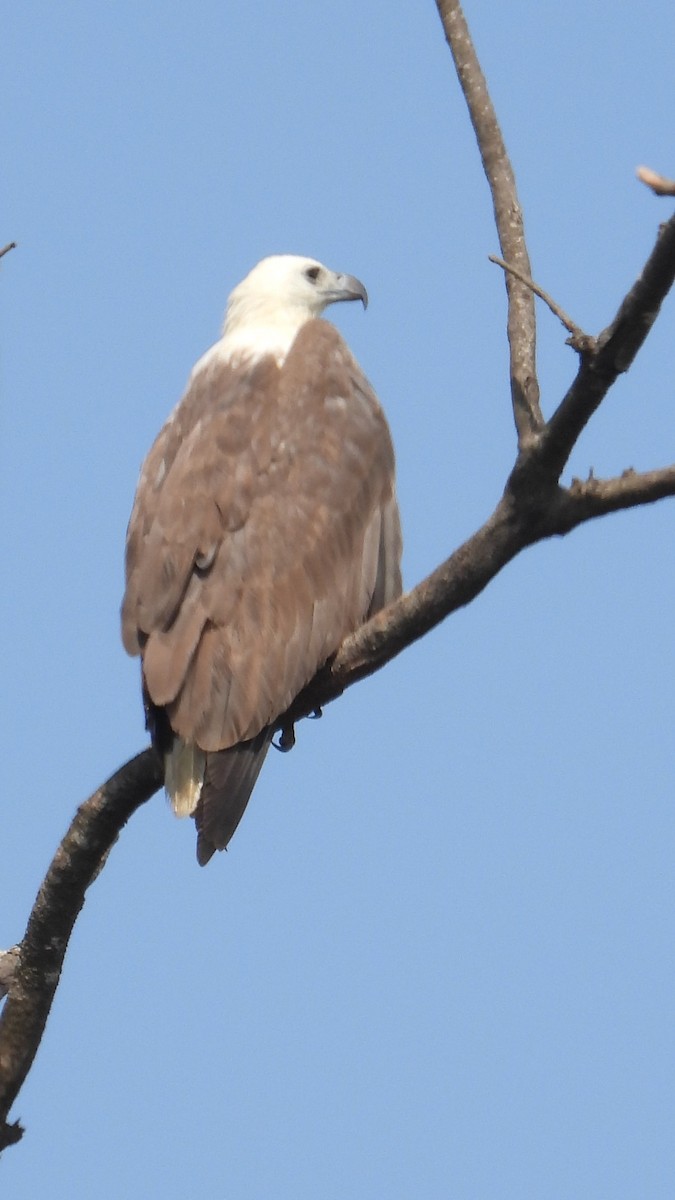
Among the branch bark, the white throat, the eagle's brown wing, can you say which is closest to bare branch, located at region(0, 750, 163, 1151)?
the branch bark

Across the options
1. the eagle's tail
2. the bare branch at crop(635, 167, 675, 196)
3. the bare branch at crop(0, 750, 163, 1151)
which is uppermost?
the bare branch at crop(635, 167, 675, 196)

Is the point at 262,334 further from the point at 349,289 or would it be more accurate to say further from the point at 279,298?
the point at 349,289

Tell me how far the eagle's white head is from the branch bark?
1.85 m

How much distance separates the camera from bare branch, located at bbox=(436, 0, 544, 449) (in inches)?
188

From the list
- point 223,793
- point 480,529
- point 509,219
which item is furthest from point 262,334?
point 480,529

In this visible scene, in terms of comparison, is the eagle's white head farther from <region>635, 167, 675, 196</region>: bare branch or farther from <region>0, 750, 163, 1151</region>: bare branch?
<region>635, 167, 675, 196</region>: bare branch

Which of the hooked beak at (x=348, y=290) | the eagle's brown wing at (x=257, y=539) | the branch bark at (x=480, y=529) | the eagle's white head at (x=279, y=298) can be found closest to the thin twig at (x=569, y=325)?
the branch bark at (x=480, y=529)

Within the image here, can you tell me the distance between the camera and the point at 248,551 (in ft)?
19.9

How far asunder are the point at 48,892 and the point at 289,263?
3.77 m

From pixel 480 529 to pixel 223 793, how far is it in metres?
1.38

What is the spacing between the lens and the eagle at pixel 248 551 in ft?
18.4

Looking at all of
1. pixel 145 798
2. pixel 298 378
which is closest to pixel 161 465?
pixel 298 378

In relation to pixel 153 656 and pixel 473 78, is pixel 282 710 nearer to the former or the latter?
pixel 153 656

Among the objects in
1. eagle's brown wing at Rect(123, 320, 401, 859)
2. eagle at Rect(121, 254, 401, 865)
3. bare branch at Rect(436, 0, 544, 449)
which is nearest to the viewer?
bare branch at Rect(436, 0, 544, 449)
